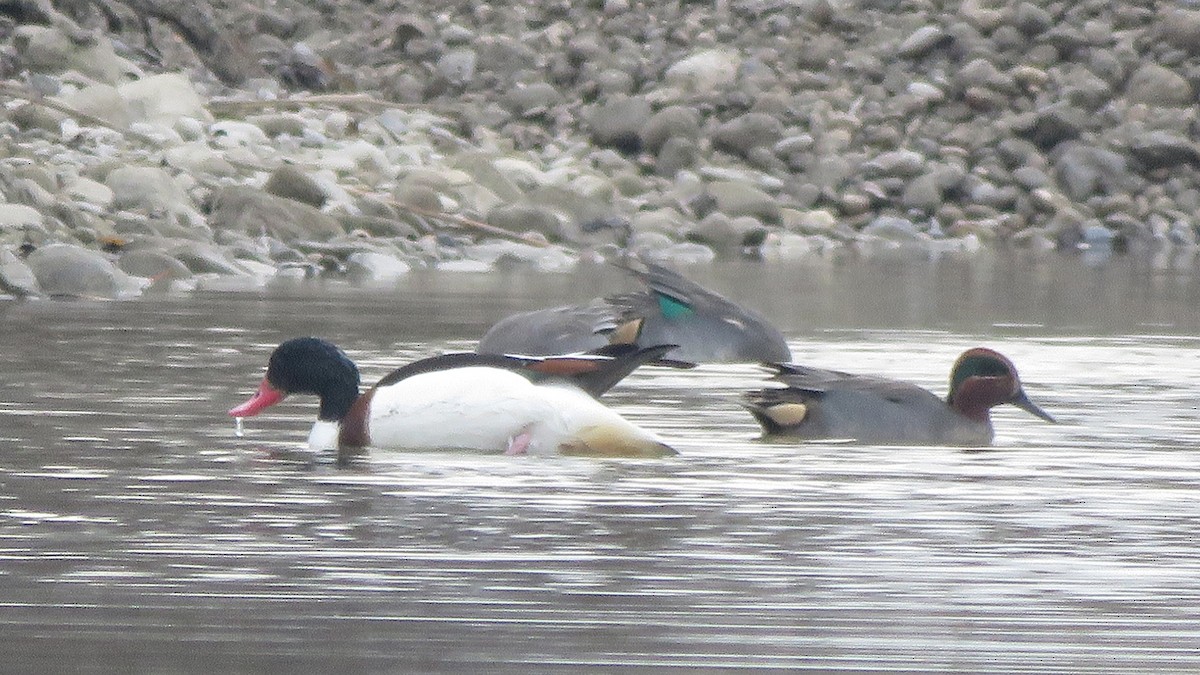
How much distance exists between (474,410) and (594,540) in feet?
5.43

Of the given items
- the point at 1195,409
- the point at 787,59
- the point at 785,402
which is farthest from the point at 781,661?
the point at 787,59

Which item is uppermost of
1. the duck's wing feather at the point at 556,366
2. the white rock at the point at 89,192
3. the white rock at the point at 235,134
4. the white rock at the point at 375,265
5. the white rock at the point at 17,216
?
the white rock at the point at 235,134

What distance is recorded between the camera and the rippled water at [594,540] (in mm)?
5520

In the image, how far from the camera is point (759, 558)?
6609mm

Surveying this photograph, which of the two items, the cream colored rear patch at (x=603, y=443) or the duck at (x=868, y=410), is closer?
the cream colored rear patch at (x=603, y=443)

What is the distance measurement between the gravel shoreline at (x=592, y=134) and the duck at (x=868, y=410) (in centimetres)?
787

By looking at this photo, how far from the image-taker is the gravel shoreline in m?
20.1

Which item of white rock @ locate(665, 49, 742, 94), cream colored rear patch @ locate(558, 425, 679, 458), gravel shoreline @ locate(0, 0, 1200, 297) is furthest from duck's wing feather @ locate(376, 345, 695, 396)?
white rock @ locate(665, 49, 742, 94)

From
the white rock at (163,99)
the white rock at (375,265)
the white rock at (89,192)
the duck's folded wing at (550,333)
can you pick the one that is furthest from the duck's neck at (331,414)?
the white rock at (163,99)

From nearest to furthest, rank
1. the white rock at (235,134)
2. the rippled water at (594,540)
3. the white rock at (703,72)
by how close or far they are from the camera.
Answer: the rippled water at (594,540), the white rock at (235,134), the white rock at (703,72)

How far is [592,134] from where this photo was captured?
29.0 metres

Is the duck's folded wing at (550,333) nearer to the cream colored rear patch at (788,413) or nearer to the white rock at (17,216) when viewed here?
the cream colored rear patch at (788,413)

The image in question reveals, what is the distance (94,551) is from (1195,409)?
5.32 metres

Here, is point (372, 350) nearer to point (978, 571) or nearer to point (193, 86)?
point (978, 571)
